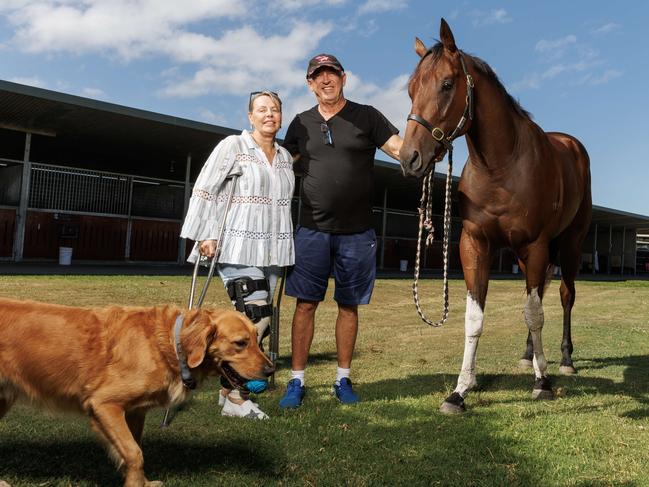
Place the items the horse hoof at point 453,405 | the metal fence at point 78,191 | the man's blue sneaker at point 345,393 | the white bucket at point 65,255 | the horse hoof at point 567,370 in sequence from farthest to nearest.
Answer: the metal fence at point 78,191 → the white bucket at point 65,255 → the horse hoof at point 567,370 → the man's blue sneaker at point 345,393 → the horse hoof at point 453,405

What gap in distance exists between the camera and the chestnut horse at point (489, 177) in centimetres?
388

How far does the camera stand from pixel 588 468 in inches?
116

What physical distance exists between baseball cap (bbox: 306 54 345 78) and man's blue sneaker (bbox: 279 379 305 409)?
233cm

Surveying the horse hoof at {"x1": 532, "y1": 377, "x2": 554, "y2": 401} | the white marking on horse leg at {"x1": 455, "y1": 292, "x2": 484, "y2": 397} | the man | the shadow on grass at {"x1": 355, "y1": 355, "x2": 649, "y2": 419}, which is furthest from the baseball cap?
the horse hoof at {"x1": 532, "y1": 377, "x2": 554, "y2": 401}

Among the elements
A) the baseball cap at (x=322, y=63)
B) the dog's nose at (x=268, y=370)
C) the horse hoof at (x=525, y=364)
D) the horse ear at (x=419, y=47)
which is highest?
the horse ear at (x=419, y=47)

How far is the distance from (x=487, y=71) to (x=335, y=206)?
1556 mm

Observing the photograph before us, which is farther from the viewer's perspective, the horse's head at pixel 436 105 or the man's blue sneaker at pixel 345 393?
the man's blue sneaker at pixel 345 393

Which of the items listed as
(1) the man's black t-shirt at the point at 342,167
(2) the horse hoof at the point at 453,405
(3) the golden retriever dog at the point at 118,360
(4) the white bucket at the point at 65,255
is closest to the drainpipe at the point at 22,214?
(4) the white bucket at the point at 65,255

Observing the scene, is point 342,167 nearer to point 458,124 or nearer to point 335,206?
point 335,206

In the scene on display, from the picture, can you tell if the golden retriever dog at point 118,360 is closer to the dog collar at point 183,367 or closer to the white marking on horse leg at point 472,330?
the dog collar at point 183,367

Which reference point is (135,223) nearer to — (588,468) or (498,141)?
(498,141)

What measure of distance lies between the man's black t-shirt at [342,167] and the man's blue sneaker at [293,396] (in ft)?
3.88

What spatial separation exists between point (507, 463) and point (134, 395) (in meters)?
1.98

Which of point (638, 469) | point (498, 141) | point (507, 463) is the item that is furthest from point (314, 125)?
point (638, 469)
